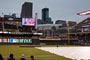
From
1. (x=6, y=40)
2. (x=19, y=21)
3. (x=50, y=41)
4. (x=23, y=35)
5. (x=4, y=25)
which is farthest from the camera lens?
(x=19, y=21)

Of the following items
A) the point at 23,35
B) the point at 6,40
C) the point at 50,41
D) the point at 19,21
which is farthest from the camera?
the point at 19,21

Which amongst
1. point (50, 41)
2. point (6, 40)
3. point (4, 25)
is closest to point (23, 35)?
point (6, 40)

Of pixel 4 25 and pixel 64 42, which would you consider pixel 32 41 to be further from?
pixel 4 25

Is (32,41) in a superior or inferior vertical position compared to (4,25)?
inferior

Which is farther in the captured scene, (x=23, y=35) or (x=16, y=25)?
(x=16, y=25)

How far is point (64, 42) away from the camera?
390 feet

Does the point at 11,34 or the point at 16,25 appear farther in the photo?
the point at 16,25

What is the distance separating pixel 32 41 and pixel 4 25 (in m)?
34.5

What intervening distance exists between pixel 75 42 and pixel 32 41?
1351 inches

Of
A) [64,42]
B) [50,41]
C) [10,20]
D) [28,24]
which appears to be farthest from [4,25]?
[64,42]

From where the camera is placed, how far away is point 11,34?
332 feet

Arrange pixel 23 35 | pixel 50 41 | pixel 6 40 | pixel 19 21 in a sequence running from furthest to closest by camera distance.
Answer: pixel 19 21, pixel 50 41, pixel 23 35, pixel 6 40

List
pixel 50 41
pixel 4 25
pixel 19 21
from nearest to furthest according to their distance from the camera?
pixel 50 41 → pixel 4 25 → pixel 19 21

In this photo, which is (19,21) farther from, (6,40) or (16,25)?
(6,40)
